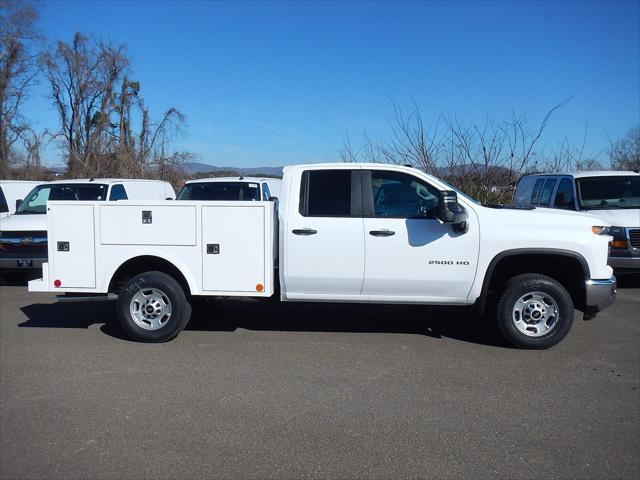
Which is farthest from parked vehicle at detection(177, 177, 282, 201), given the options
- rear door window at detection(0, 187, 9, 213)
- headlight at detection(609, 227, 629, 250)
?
headlight at detection(609, 227, 629, 250)

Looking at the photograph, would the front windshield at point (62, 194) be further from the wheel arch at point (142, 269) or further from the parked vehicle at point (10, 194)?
the wheel arch at point (142, 269)

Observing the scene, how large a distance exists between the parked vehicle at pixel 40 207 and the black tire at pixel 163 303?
456cm

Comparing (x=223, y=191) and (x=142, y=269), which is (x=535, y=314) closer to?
(x=142, y=269)

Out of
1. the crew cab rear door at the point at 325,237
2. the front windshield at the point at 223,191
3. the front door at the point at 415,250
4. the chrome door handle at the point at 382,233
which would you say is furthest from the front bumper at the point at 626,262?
the front windshield at the point at 223,191

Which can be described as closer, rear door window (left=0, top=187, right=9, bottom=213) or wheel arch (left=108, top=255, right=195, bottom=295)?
wheel arch (left=108, top=255, right=195, bottom=295)

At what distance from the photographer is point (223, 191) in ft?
36.4

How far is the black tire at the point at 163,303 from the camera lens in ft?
21.3

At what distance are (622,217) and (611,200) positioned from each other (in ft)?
3.23

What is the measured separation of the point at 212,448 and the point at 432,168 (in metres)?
13.0

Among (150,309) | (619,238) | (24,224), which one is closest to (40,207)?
(24,224)

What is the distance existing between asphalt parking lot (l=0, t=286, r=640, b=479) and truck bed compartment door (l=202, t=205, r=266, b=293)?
77 cm

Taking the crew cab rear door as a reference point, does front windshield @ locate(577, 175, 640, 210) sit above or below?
above

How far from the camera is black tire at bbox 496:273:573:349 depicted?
20.2 feet

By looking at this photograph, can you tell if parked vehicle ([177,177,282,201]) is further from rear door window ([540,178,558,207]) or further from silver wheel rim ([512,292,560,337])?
silver wheel rim ([512,292,560,337])
